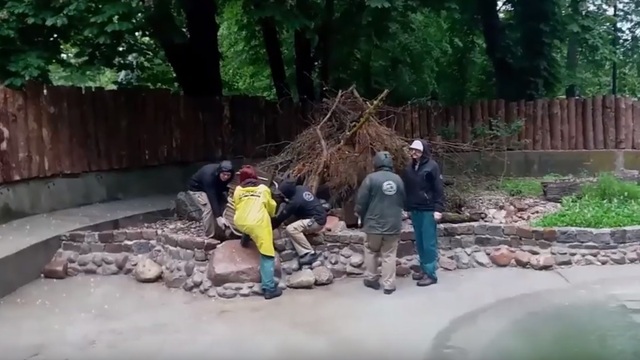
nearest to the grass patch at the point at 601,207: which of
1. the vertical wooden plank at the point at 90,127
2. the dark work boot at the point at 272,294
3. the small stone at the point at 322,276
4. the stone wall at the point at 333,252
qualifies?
the stone wall at the point at 333,252

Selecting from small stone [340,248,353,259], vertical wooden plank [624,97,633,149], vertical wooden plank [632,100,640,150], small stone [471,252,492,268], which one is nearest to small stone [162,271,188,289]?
small stone [340,248,353,259]

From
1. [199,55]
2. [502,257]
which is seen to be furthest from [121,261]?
[199,55]

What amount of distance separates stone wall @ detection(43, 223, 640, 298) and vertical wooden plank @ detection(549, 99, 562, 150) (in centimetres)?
488

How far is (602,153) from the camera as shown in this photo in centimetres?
1291

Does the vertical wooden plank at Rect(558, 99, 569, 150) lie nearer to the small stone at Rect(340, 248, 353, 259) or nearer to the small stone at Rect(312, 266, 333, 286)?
the small stone at Rect(340, 248, 353, 259)

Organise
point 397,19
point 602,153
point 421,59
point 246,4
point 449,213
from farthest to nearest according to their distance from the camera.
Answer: point 421,59 < point 602,153 < point 397,19 < point 246,4 < point 449,213

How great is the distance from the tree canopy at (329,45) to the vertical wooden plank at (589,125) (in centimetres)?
165

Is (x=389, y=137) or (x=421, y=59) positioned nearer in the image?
(x=389, y=137)

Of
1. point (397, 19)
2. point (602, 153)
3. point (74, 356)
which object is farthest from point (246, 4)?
point (602, 153)

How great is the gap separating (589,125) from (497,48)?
129 inches

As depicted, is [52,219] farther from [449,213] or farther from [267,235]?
[449,213]

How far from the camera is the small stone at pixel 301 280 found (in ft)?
25.8

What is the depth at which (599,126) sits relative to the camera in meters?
13.1

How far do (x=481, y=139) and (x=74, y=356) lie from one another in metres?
9.04
